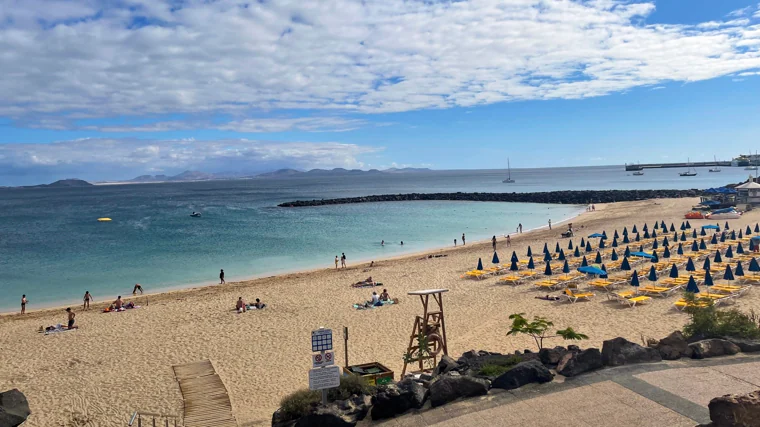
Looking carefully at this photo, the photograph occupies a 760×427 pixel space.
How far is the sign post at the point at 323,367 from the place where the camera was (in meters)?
7.75

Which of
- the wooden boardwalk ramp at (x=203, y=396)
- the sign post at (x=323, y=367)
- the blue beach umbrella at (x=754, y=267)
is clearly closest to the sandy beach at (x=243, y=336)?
the wooden boardwalk ramp at (x=203, y=396)

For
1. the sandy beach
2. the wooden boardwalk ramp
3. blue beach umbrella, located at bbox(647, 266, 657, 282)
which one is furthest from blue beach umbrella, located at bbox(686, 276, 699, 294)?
the wooden boardwalk ramp

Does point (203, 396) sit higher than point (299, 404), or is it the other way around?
point (299, 404)

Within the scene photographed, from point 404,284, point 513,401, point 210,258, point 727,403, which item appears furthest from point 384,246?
point 727,403

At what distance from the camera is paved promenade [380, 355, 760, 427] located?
7.27m

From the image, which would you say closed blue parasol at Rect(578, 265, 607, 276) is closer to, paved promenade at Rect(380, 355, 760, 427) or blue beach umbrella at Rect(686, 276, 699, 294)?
blue beach umbrella at Rect(686, 276, 699, 294)

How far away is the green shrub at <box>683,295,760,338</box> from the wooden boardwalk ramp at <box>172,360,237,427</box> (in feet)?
31.6

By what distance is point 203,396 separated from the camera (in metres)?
11.5

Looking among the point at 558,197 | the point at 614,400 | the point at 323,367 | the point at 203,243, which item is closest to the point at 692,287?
the point at 614,400

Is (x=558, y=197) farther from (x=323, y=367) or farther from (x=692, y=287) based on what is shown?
(x=323, y=367)

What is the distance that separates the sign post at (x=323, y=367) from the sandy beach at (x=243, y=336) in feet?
10.2

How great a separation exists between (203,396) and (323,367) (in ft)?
16.9

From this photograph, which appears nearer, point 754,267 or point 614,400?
point 614,400

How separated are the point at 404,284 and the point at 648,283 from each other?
10.2m
